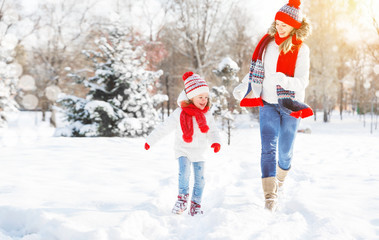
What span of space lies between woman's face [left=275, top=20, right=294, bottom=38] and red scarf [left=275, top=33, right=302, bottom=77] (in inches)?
1.6

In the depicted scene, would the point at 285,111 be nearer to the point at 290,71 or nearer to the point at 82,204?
the point at 290,71

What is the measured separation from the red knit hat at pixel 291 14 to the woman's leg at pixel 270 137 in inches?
32.7

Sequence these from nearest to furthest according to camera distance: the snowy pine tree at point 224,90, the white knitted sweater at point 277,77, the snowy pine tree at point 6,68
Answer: the white knitted sweater at point 277,77
the snowy pine tree at point 224,90
the snowy pine tree at point 6,68

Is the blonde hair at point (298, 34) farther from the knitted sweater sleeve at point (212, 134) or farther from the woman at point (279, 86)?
the knitted sweater sleeve at point (212, 134)

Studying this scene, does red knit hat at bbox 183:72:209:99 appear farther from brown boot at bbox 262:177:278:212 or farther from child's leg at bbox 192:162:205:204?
brown boot at bbox 262:177:278:212

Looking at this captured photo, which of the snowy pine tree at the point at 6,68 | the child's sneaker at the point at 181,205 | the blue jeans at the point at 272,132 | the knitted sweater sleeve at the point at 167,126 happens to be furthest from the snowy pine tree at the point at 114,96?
the snowy pine tree at the point at 6,68

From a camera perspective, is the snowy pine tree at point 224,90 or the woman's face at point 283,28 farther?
the snowy pine tree at point 224,90

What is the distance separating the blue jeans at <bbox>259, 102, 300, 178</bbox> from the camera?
316cm

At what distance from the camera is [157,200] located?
10.7ft

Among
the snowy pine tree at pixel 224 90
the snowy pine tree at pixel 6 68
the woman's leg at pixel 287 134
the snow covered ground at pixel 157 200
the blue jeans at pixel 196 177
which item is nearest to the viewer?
the snow covered ground at pixel 157 200

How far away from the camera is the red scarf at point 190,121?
9.72 feet

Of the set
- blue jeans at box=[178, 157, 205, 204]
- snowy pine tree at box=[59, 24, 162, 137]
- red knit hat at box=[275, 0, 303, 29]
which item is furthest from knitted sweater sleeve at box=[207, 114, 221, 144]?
snowy pine tree at box=[59, 24, 162, 137]

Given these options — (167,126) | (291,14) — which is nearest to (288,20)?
(291,14)

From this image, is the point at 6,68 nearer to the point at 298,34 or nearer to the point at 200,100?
the point at 200,100
